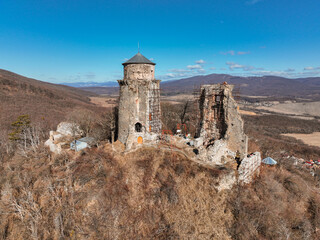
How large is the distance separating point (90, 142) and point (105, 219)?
1124cm

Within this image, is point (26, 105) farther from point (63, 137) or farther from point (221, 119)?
point (221, 119)

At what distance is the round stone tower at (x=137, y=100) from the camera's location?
54.7 feet

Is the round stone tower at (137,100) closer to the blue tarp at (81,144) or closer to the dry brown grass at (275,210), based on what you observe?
the blue tarp at (81,144)

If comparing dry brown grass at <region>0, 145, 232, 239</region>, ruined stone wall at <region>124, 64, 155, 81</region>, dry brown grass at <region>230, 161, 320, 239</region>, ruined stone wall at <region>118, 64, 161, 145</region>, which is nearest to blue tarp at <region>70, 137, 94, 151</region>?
dry brown grass at <region>0, 145, 232, 239</region>

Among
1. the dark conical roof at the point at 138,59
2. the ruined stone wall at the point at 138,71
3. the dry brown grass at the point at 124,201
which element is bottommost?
the dry brown grass at the point at 124,201

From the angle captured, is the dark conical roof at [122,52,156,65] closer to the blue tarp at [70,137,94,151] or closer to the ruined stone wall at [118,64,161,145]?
the ruined stone wall at [118,64,161,145]

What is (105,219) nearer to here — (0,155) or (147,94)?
(147,94)

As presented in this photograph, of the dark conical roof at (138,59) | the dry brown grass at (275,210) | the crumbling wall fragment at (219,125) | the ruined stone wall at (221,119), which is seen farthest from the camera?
the dark conical roof at (138,59)

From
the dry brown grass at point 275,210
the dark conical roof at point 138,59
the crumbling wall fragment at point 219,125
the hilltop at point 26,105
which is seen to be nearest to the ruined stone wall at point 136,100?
the dark conical roof at point 138,59

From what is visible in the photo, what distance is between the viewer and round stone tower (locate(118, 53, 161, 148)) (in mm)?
16672

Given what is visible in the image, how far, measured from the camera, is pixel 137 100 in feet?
55.8

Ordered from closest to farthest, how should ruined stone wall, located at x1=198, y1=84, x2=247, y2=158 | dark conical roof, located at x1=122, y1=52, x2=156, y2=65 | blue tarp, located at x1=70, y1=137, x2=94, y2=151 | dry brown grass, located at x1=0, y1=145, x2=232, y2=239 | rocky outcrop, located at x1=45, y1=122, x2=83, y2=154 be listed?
dry brown grass, located at x1=0, y1=145, x2=232, y2=239
ruined stone wall, located at x1=198, y1=84, x2=247, y2=158
dark conical roof, located at x1=122, y1=52, x2=156, y2=65
blue tarp, located at x1=70, y1=137, x2=94, y2=151
rocky outcrop, located at x1=45, y1=122, x2=83, y2=154

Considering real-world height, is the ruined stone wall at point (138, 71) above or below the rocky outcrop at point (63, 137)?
above

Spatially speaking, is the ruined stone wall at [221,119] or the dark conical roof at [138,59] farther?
the dark conical roof at [138,59]
